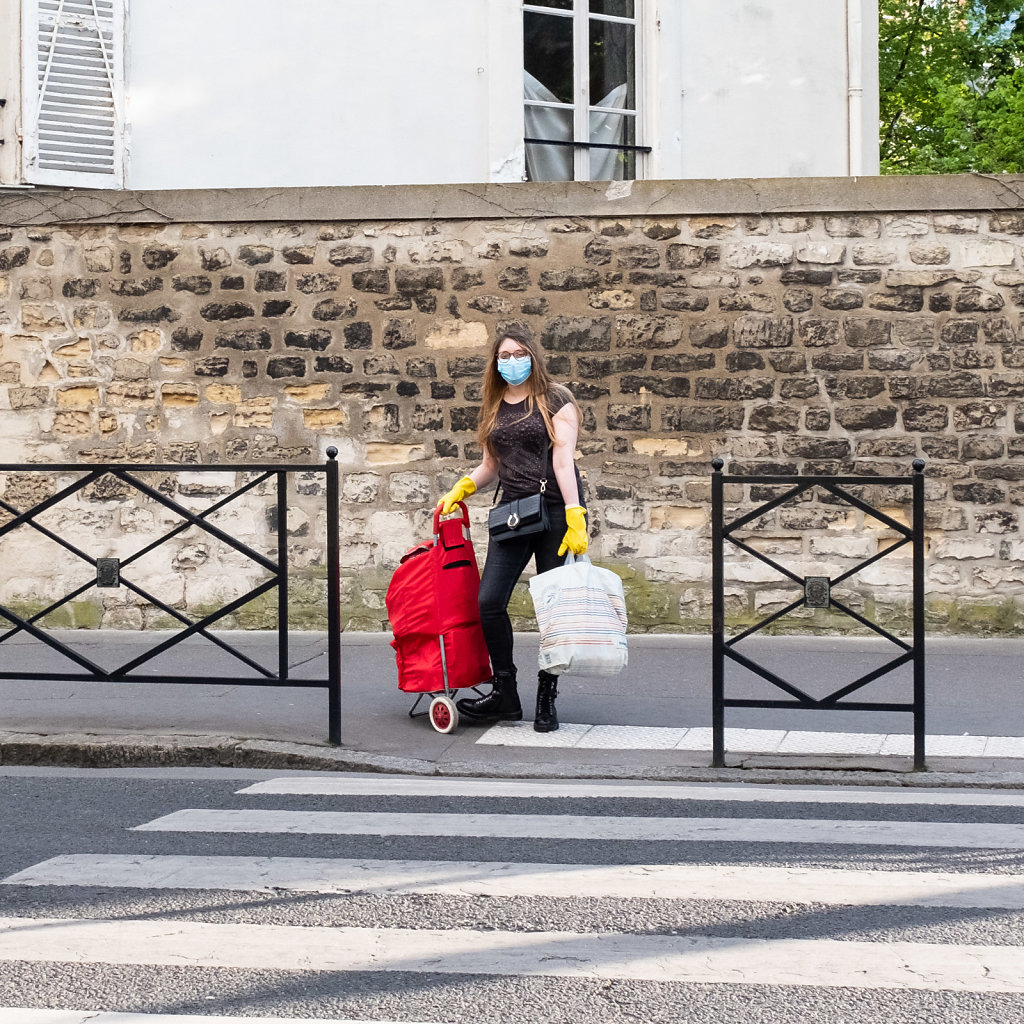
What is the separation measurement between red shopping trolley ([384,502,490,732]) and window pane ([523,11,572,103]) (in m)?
6.07

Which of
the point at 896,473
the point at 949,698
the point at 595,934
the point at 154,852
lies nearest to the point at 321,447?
the point at 896,473

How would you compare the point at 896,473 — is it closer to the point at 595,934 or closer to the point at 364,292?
the point at 364,292

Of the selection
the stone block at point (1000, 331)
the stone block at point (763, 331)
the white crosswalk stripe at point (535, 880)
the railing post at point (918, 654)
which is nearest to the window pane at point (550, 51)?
the stone block at point (763, 331)

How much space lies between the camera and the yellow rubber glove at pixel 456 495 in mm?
→ 6973

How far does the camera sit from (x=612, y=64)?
12070 mm

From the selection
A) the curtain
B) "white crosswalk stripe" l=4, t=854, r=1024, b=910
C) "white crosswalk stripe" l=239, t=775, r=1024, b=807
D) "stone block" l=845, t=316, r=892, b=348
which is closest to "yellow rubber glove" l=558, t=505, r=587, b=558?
"white crosswalk stripe" l=239, t=775, r=1024, b=807

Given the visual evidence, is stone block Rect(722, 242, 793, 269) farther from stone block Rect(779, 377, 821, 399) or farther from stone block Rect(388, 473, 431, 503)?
stone block Rect(388, 473, 431, 503)

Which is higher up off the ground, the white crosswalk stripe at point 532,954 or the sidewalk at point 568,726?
the sidewalk at point 568,726

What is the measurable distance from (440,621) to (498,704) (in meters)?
0.53

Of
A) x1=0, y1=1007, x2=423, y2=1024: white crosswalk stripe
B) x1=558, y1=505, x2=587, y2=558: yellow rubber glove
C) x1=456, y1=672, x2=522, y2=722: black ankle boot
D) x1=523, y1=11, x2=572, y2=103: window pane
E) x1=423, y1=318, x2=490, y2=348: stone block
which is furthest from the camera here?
x1=523, y1=11, x2=572, y2=103: window pane

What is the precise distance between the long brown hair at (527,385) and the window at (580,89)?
532 centimetres

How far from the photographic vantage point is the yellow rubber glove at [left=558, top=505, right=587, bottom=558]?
6.59m

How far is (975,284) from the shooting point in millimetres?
9211

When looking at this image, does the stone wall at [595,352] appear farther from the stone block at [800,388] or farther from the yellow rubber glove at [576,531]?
the yellow rubber glove at [576,531]
